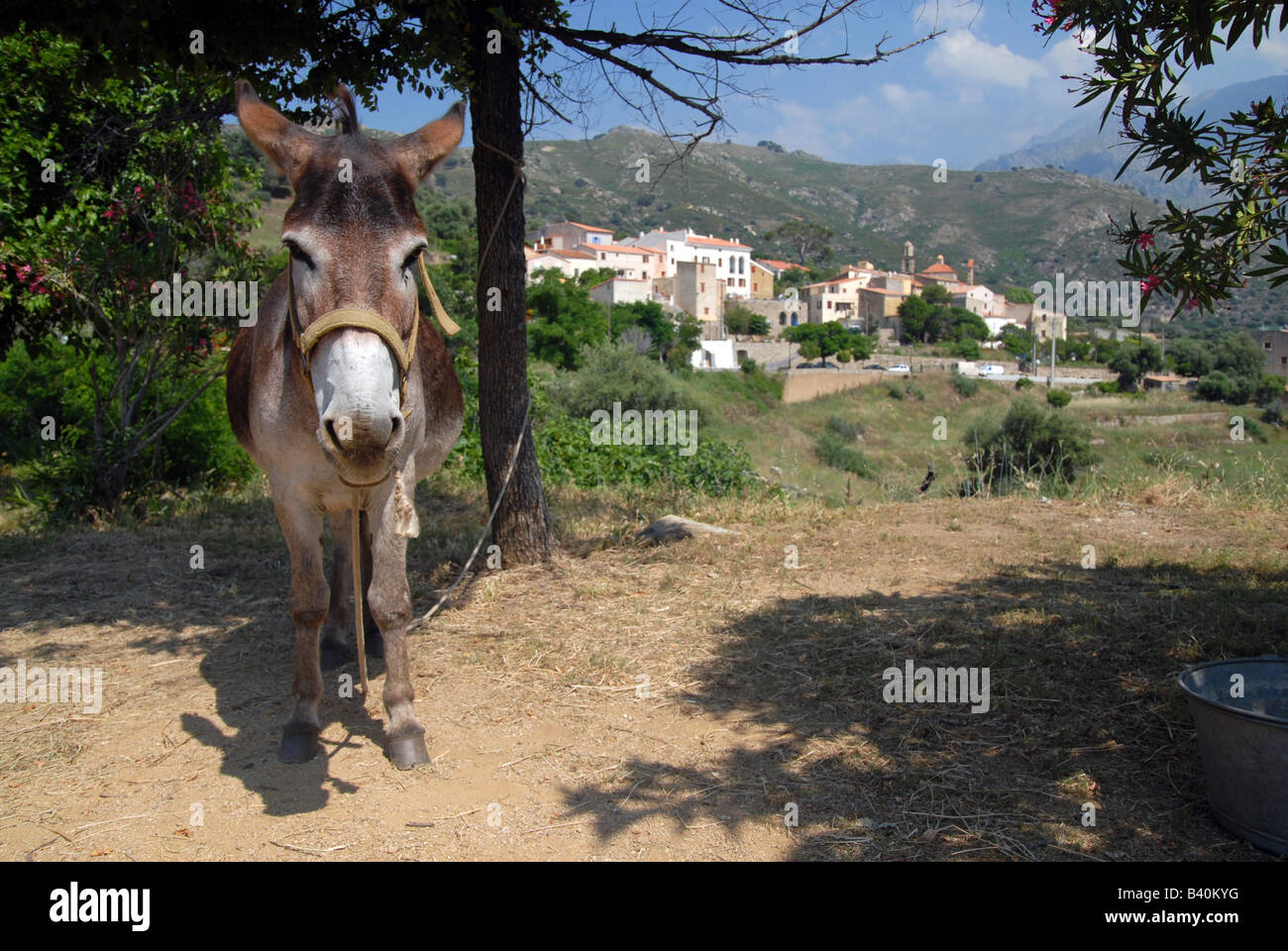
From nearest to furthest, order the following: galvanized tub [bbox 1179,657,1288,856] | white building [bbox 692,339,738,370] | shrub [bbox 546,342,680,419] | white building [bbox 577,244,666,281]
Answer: galvanized tub [bbox 1179,657,1288,856]
shrub [bbox 546,342,680,419]
white building [bbox 692,339,738,370]
white building [bbox 577,244,666,281]

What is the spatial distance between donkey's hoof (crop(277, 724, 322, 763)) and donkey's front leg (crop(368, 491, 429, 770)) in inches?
13.3

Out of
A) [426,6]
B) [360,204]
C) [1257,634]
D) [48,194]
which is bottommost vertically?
[1257,634]

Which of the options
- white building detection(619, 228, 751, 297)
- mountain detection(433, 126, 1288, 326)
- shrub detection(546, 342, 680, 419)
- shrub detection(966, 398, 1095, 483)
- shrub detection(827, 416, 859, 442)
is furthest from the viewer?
mountain detection(433, 126, 1288, 326)

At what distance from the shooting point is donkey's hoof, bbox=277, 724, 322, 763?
3748 millimetres

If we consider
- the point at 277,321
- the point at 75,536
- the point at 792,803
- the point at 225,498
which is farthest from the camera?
the point at 225,498

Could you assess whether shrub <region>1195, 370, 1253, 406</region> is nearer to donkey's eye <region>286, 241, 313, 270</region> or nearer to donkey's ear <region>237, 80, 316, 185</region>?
donkey's ear <region>237, 80, 316, 185</region>

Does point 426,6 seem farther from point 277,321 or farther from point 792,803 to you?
point 792,803

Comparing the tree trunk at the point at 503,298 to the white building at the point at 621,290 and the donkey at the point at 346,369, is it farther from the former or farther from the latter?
the white building at the point at 621,290

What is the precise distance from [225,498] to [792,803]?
7.84 meters

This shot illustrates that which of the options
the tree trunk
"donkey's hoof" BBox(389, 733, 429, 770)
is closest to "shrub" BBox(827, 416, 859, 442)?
the tree trunk

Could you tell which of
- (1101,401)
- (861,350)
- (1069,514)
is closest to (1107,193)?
(861,350)

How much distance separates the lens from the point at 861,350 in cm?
7569

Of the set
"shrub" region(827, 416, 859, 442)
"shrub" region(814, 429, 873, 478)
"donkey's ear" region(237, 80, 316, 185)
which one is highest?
"donkey's ear" region(237, 80, 316, 185)

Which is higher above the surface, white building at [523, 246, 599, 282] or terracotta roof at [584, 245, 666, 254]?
terracotta roof at [584, 245, 666, 254]
